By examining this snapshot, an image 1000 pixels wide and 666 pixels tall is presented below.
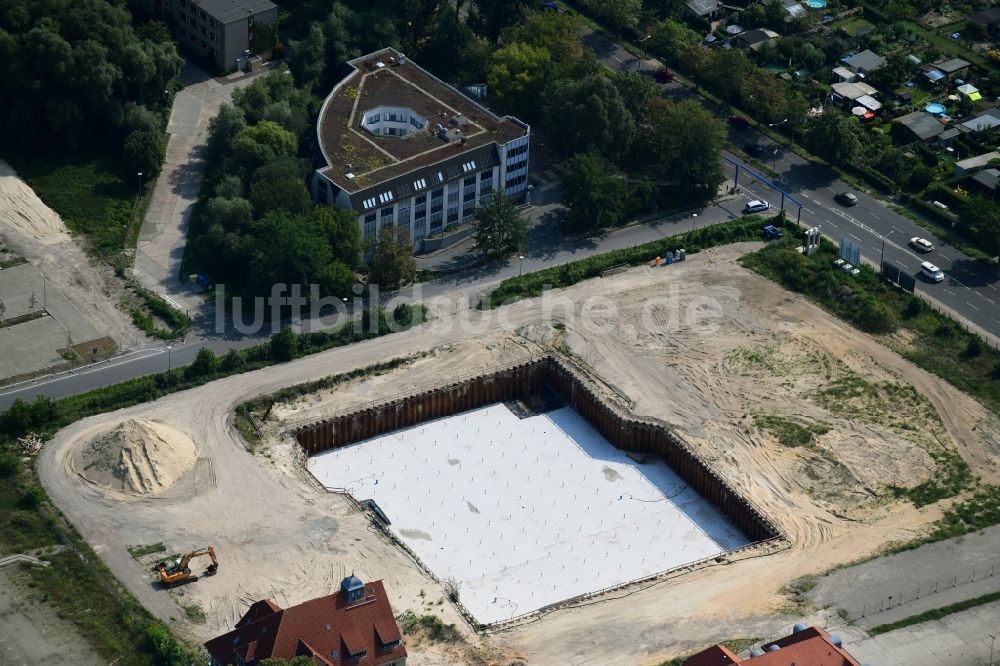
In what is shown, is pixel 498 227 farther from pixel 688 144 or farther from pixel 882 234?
pixel 882 234

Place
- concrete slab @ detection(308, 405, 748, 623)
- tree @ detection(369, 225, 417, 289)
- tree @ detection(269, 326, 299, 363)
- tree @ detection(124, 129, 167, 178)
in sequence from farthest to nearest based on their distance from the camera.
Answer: tree @ detection(124, 129, 167, 178) < tree @ detection(369, 225, 417, 289) < tree @ detection(269, 326, 299, 363) < concrete slab @ detection(308, 405, 748, 623)

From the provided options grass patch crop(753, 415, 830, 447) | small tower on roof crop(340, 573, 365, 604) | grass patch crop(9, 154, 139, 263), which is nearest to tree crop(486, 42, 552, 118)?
grass patch crop(9, 154, 139, 263)

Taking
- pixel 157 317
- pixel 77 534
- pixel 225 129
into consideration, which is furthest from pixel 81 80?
pixel 77 534

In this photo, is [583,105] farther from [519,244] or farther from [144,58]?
[144,58]

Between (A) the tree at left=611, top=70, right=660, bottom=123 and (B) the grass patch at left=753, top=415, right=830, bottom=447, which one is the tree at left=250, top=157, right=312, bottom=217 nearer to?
(A) the tree at left=611, top=70, right=660, bottom=123

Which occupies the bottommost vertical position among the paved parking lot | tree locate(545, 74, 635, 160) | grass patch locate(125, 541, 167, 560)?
grass patch locate(125, 541, 167, 560)

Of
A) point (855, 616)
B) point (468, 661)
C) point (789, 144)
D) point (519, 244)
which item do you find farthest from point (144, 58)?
point (855, 616)

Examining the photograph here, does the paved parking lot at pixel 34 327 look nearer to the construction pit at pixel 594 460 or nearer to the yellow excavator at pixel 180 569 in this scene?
the construction pit at pixel 594 460
